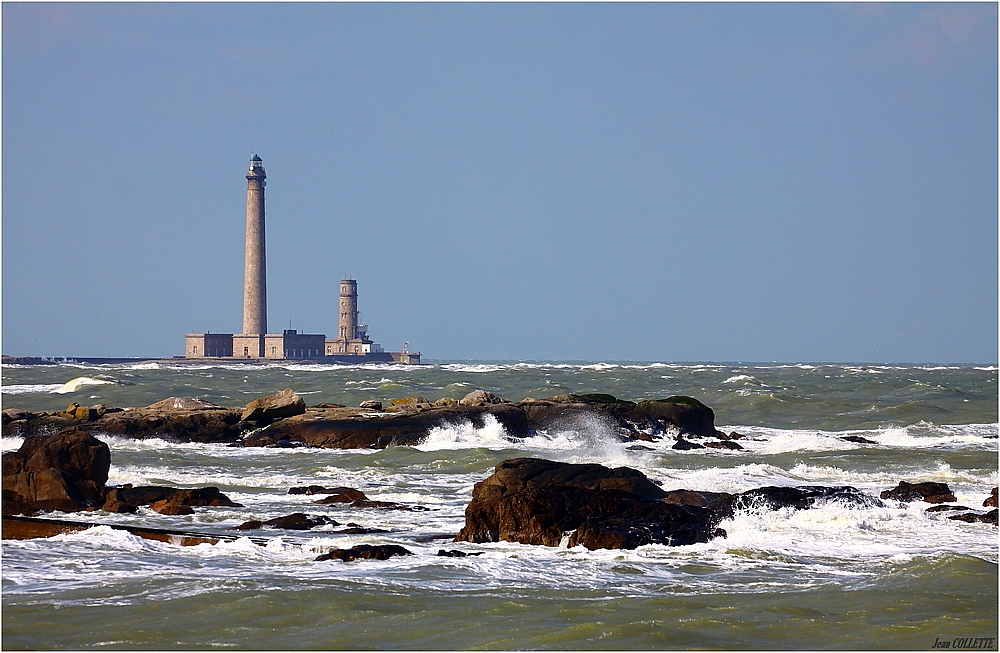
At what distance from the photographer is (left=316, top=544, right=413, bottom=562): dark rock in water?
42.3 ft

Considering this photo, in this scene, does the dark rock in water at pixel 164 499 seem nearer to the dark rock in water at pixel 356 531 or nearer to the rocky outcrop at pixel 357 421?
the dark rock in water at pixel 356 531

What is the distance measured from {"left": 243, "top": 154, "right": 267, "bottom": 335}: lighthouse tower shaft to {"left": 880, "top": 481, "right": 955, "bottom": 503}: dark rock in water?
89.4m

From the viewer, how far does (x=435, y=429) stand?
28.5 metres

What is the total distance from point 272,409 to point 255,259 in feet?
244

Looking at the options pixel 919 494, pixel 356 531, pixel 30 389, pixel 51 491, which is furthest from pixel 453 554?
pixel 30 389

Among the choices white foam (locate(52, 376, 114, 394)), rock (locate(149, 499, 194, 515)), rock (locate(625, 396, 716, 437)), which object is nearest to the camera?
rock (locate(149, 499, 194, 515))

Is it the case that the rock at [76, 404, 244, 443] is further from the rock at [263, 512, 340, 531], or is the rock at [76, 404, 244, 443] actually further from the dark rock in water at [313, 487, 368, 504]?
the rock at [263, 512, 340, 531]

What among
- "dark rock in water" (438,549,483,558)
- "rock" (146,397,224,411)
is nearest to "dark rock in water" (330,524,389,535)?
"dark rock in water" (438,549,483,558)

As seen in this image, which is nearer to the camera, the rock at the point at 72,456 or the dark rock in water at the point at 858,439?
the rock at the point at 72,456

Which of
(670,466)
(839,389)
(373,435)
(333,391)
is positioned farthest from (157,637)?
(839,389)

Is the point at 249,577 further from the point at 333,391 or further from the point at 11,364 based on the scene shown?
the point at 11,364

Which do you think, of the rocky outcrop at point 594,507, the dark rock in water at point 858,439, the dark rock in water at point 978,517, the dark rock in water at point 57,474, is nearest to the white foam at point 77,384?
the dark rock in water at point 858,439

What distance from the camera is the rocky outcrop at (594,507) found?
1370cm

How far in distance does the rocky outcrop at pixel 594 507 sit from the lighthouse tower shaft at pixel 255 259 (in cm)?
8976
